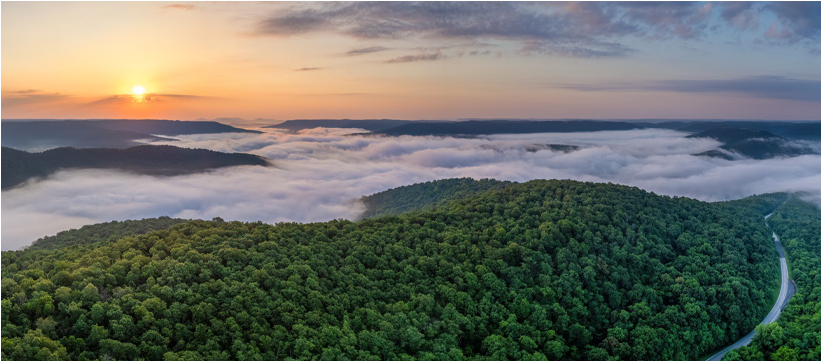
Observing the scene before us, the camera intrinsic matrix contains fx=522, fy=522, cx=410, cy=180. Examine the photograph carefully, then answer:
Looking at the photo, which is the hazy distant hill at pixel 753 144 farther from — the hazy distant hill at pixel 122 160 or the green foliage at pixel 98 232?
the green foliage at pixel 98 232

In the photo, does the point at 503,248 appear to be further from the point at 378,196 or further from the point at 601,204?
the point at 378,196

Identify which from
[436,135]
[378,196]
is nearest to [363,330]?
[378,196]

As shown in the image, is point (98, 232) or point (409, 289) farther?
point (98, 232)

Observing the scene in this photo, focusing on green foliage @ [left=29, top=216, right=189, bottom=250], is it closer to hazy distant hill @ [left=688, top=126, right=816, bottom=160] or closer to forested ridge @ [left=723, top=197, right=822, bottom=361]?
forested ridge @ [left=723, top=197, right=822, bottom=361]

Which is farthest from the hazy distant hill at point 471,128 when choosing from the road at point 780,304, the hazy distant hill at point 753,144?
the road at point 780,304

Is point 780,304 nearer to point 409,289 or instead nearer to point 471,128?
point 409,289

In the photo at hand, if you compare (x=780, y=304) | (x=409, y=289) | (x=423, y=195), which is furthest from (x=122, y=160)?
(x=780, y=304)
